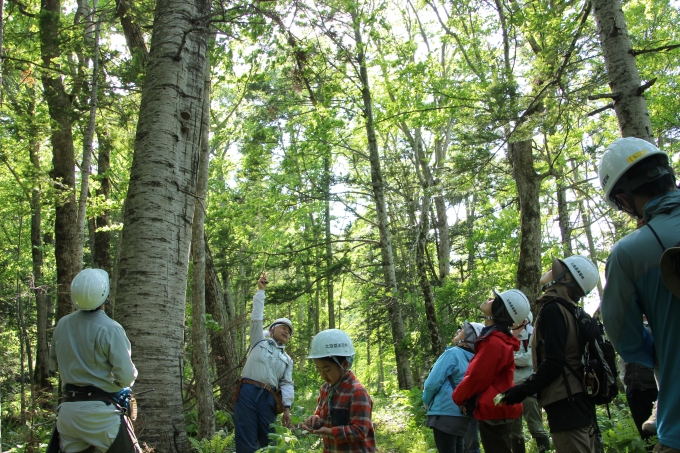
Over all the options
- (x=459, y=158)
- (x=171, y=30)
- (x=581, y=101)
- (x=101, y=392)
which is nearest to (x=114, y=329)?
(x=101, y=392)

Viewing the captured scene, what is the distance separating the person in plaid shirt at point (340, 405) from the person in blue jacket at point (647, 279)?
5.57ft

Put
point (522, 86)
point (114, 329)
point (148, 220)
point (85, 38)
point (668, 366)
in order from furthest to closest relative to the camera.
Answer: point (85, 38)
point (522, 86)
point (148, 220)
point (114, 329)
point (668, 366)

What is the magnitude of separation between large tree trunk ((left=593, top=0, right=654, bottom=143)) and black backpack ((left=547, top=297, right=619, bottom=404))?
2.39m

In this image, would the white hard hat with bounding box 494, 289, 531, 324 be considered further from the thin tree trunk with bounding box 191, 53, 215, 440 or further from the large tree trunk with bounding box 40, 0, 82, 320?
the large tree trunk with bounding box 40, 0, 82, 320

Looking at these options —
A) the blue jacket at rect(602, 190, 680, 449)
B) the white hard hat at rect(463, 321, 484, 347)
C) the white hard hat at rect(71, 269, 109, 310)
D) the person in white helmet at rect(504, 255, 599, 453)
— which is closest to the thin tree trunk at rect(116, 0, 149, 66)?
the white hard hat at rect(71, 269, 109, 310)

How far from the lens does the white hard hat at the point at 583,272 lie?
3660 mm

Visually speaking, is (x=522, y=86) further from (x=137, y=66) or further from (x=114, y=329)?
(x=114, y=329)

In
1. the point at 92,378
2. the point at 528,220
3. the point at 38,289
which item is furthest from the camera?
the point at 38,289

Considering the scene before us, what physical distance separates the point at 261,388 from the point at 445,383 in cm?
212

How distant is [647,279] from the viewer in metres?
1.89

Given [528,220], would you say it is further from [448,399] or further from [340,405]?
[340,405]

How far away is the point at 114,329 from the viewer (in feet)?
12.6

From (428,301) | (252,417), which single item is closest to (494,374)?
(252,417)

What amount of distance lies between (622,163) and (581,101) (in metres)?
5.28
